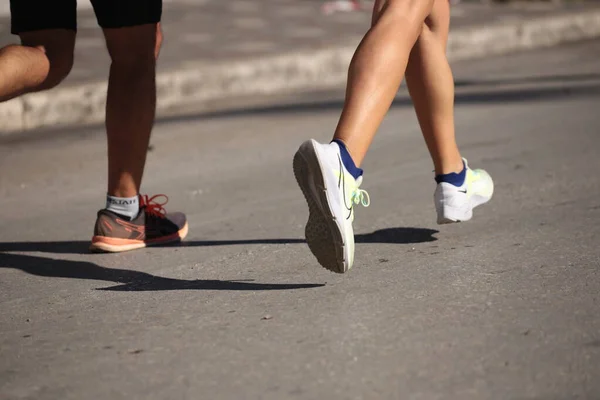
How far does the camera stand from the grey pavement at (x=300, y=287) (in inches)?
90.5

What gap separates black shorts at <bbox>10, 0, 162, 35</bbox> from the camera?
349 cm

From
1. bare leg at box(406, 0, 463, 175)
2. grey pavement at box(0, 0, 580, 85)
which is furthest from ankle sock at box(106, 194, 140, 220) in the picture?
grey pavement at box(0, 0, 580, 85)

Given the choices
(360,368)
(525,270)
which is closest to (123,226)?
(525,270)

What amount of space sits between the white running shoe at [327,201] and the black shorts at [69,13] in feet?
3.15

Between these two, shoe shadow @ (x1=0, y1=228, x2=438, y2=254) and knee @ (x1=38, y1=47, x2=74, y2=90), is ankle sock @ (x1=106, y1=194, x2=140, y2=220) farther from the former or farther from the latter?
knee @ (x1=38, y1=47, x2=74, y2=90)

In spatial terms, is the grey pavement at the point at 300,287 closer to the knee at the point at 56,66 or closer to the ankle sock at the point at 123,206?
the ankle sock at the point at 123,206

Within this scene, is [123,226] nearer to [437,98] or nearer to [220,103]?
[437,98]

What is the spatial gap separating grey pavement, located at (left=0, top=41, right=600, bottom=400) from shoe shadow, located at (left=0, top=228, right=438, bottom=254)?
1 centimetres

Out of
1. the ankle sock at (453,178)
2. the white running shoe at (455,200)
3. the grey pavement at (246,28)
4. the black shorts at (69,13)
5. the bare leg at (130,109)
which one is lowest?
the grey pavement at (246,28)

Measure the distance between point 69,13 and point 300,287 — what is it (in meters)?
1.21

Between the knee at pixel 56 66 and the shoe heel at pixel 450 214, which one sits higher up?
the knee at pixel 56 66

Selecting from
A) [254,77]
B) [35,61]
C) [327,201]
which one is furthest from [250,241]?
[254,77]

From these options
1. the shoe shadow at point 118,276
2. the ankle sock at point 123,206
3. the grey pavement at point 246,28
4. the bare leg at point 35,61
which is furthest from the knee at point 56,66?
the grey pavement at point 246,28

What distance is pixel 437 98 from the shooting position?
138 inches
